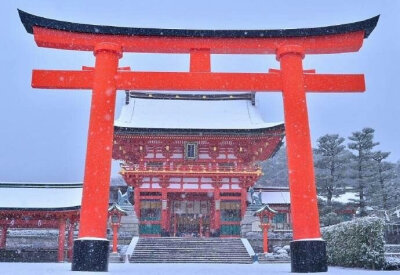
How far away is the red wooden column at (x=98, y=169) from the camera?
902 centimetres

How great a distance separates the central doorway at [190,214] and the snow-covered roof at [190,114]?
4.53 m

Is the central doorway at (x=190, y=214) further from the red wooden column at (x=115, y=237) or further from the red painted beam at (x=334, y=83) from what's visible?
the red painted beam at (x=334, y=83)

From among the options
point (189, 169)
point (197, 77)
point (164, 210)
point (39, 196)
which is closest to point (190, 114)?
point (189, 169)

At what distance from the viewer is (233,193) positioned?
23.8 metres

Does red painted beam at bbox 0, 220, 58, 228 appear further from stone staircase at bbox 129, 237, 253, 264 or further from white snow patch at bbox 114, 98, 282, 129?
white snow patch at bbox 114, 98, 282, 129

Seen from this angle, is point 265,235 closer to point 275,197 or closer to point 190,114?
point 275,197

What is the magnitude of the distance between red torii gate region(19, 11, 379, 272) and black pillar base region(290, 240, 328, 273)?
0.18 metres

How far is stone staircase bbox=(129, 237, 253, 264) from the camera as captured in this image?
18562 mm

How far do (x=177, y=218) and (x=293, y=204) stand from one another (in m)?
16.3

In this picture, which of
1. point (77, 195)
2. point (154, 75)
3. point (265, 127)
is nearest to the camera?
point (154, 75)

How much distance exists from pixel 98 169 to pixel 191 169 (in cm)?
1424

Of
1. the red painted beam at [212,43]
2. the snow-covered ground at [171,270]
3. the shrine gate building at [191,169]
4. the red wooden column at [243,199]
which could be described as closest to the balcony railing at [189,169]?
the shrine gate building at [191,169]

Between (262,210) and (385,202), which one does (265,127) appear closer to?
(262,210)

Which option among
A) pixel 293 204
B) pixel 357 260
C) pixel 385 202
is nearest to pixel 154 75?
pixel 293 204
